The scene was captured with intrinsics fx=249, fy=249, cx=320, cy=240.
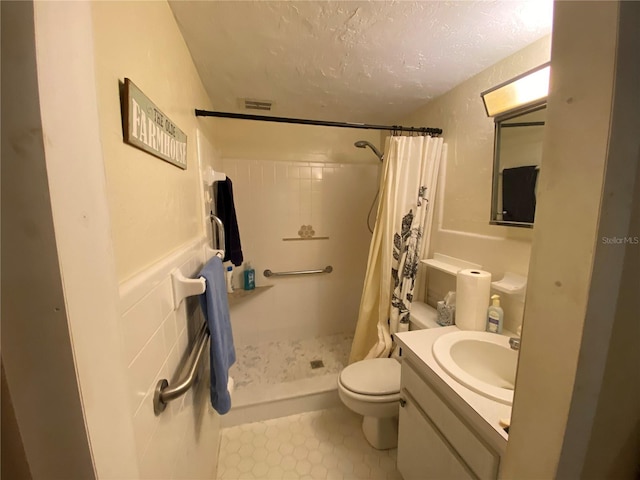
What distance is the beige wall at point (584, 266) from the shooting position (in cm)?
31

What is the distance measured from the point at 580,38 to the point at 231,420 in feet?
6.88

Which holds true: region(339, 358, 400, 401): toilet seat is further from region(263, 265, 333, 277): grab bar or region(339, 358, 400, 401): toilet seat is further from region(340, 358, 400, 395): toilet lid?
region(263, 265, 333, 277): grab bar

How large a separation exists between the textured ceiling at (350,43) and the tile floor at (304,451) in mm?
2103

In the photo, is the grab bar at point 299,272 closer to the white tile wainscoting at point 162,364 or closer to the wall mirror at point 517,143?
the white tile wainscoting at point 162,364

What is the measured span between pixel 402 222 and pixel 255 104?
1.31 m

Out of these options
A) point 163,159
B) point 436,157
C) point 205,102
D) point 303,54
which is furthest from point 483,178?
point 205,102

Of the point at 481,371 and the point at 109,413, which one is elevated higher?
the point at 109,413

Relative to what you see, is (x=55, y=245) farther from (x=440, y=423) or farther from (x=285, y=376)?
(x=285, y=376)

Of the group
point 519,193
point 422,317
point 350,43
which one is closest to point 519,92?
point 519,193

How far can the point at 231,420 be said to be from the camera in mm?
1588

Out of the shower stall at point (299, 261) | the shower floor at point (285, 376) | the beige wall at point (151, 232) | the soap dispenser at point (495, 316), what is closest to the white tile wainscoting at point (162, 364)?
the beige wall at point (151, 232)

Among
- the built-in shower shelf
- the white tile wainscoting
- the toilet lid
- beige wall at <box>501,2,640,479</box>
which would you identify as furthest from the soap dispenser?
the built-in shower shelf

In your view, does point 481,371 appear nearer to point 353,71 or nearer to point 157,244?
point 157,244

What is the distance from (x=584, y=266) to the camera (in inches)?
13.0
